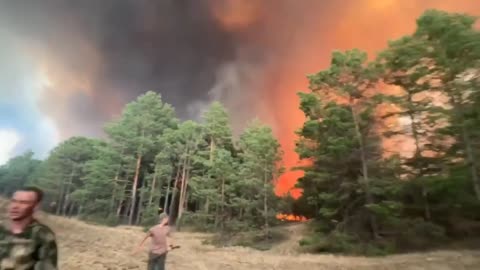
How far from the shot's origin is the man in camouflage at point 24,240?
2.31 meters

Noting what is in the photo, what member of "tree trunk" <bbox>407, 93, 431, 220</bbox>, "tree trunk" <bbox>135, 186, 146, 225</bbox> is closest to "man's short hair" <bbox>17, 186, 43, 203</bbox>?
"tree trunk" <bbox>407, 93, 431, 220</bbox>

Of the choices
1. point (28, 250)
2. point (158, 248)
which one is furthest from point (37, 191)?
point (158, 248)

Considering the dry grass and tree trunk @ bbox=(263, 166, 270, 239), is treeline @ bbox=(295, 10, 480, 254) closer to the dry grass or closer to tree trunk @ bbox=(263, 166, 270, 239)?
the dry grass

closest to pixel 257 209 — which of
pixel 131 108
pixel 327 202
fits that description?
pixel 327 202

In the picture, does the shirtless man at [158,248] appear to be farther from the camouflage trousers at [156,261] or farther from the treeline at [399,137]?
the treeline at [399,137]

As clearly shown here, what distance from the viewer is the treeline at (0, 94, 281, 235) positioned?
2408 cm

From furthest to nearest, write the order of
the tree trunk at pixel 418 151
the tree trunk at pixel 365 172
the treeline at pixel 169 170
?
1. the treeline at pixel 169 170
2. the tree trunk at pixel 365 172
3. the tree trunk at pixel 418 151

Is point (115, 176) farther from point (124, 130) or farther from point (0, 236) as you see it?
point (0, 236)

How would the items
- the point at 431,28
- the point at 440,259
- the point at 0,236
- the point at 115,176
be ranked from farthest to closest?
the point at 115,176 → the point at 431,28 → the point at 440,259 → the point at 0,236

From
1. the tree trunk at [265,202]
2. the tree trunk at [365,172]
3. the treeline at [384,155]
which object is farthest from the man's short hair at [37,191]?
the tree trunk at [265,202]

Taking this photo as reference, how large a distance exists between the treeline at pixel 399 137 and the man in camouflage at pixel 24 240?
15.2 m

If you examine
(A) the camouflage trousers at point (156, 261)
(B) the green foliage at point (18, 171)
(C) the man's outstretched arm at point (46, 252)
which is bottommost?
(A) the camouflage trousers at point (156, 261)

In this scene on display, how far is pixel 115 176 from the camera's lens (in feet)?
112

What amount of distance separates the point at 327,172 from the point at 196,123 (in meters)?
18.2
